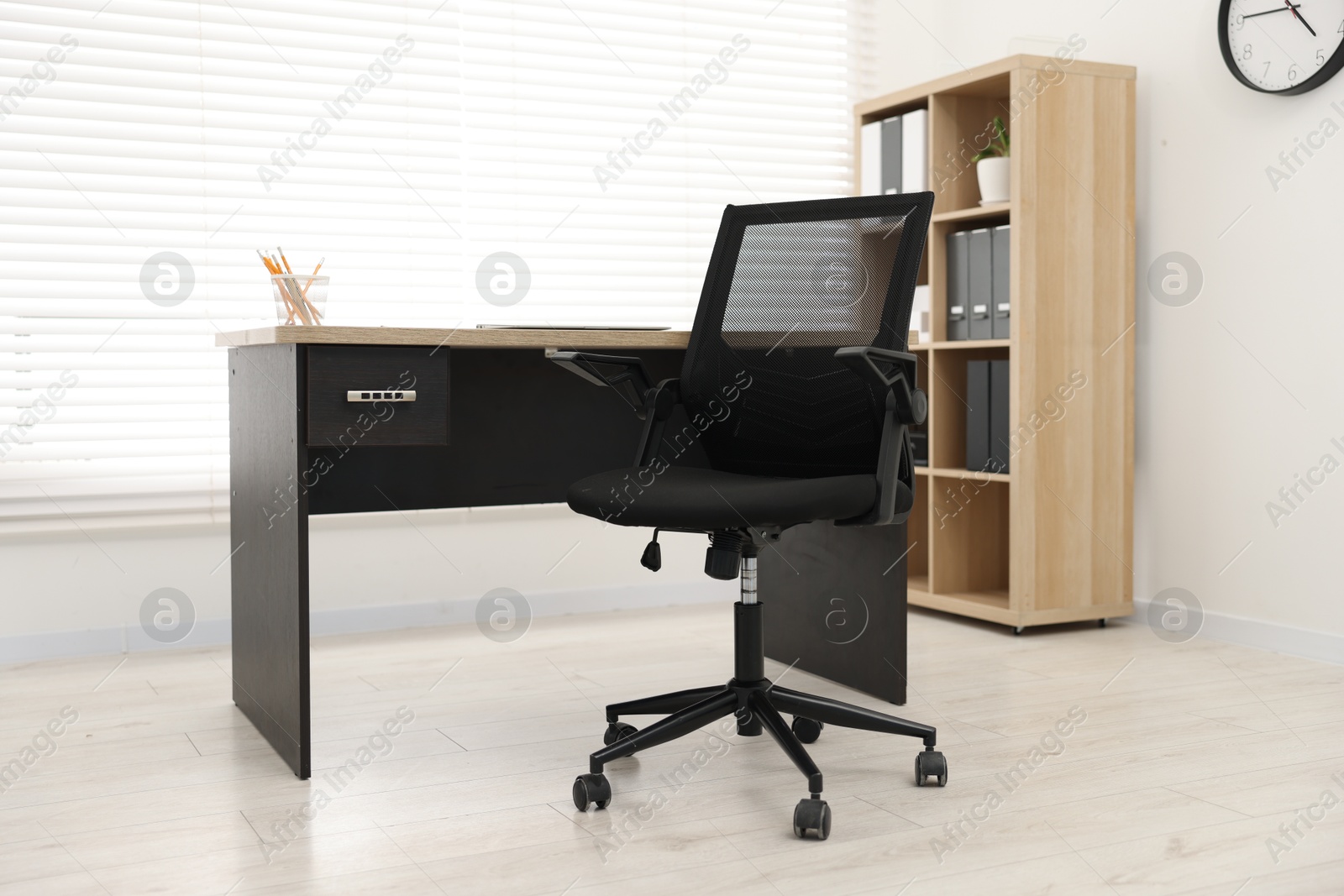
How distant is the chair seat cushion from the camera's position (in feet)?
6.08

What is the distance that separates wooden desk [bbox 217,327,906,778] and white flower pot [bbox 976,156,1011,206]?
124cm

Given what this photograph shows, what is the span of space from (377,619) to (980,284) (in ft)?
6.56

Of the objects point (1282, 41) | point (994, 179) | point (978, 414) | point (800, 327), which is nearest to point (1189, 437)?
point (978, 414)

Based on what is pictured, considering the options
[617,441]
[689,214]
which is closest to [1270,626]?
[617,441]

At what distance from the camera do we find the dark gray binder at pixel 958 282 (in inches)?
136

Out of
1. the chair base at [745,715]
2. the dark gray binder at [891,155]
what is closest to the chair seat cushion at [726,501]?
the chair base at [745,715]

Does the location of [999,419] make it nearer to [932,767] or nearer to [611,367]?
[611,367]

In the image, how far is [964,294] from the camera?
3.45 metres

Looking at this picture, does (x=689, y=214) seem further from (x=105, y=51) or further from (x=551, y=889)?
(x=551, y=889)

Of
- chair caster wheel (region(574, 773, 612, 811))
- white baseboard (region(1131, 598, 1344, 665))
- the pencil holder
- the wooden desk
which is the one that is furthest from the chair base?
A: white baseboard (region(1131, 598, 1344, 665))

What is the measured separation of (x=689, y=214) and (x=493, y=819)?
2450 mm

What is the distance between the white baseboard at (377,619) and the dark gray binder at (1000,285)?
1.24 m

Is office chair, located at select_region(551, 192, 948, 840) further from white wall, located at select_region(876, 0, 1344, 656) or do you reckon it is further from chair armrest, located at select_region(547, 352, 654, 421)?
white wall, located at select_region(876, 0, 1344, 656)

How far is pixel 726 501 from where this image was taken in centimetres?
186
